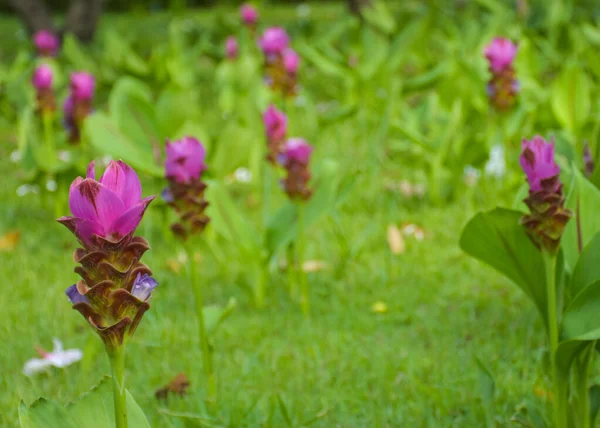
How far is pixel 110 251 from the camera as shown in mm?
1041

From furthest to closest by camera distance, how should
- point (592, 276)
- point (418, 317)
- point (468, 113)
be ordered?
point (468, 113)
point (418, 317)
point (592, 276)

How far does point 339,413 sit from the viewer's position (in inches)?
70.1

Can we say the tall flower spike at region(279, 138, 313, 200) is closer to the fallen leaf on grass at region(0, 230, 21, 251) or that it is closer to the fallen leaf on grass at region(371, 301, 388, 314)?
the fallen leaf on grass at region(371, 301, 388, 314)

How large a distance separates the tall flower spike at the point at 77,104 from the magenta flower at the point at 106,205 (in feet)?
7.21

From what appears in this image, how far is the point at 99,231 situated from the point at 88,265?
0.19ft

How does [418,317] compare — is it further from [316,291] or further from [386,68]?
[386,68]

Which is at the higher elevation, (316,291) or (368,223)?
(368,223)

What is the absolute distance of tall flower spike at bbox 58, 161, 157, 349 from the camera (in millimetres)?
1010

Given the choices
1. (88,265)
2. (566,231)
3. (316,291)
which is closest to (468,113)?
(316,291)

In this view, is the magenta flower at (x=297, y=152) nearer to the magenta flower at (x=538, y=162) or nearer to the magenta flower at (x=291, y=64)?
the magenta flower at (x=538, y=162)

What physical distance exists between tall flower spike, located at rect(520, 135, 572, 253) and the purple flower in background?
2.13 ft

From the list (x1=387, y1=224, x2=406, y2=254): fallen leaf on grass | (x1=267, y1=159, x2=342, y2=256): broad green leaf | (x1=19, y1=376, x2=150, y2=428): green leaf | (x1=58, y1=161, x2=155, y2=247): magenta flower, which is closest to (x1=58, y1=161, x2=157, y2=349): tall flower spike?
(x1=58, y1=161, x2=155, y2=247): magenta flower

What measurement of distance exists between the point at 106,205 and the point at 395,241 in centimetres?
202

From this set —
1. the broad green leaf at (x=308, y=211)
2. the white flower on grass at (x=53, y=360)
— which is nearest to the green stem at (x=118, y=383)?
the white flower on grass at (x=53, y=360)
